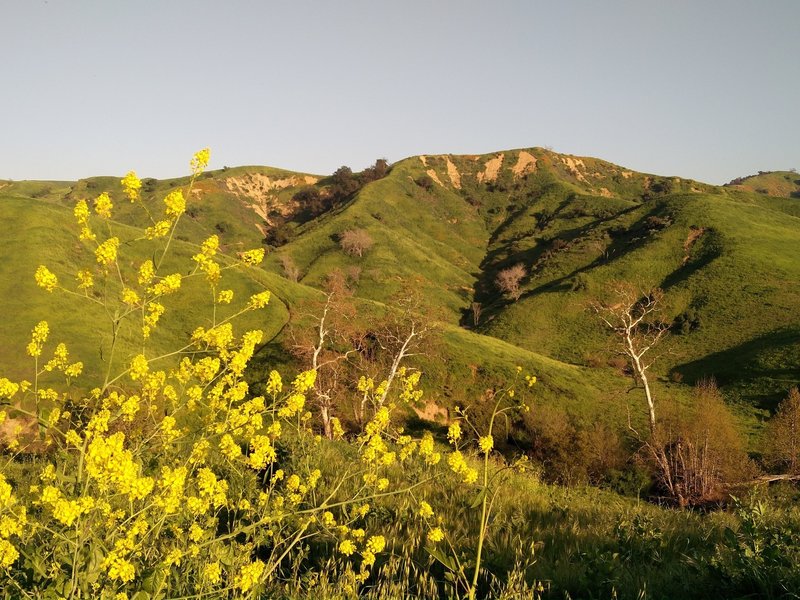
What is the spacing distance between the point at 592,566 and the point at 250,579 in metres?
2.95

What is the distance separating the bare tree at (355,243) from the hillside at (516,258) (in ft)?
4.40

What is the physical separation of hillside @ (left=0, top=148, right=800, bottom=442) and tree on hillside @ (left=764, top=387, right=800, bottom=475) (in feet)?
16.6

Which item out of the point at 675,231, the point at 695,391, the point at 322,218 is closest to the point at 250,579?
the point at 695,391

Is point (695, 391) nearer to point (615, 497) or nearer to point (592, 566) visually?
point (615, 497)

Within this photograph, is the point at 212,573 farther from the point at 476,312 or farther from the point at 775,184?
the point at 775,184

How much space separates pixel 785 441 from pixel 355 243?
73.9 m

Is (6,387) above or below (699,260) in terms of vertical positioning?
below

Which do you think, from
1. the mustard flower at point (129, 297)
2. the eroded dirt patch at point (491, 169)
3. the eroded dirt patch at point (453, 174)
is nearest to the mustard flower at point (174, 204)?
the mustard flower at point (129, 297)

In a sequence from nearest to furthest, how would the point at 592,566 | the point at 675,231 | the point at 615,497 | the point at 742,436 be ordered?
the point at 592,566
the point at 615,497
the point at 742,436
the point at 675,231

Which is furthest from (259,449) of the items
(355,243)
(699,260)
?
(355,243)

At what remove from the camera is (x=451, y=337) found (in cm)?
5122

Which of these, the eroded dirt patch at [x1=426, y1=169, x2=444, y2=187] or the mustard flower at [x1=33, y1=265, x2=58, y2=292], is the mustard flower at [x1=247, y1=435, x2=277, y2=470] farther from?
the eroded dirt patch at [x1=426, y1=169, x2=444, y2=187]

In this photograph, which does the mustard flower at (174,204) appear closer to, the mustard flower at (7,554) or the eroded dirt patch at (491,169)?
the mustard flower at (7,554)

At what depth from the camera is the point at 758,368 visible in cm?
4322
